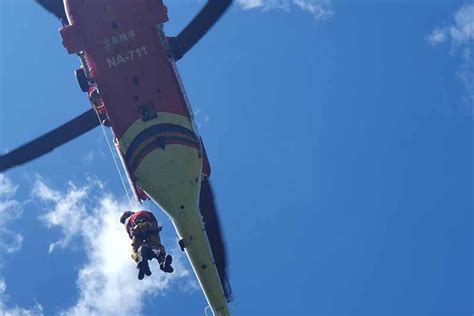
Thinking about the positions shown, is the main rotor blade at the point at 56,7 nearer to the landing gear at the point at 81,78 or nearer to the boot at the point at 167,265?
the landing gear at the point at 81,78

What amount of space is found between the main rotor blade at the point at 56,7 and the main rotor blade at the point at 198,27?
527cm

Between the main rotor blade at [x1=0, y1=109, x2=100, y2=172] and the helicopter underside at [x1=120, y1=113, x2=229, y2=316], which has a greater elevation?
the main rotor blade at [x1=0, y1=109, x2=100, y2=172]

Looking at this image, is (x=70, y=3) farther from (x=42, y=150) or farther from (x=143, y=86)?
(x=42, y=150)

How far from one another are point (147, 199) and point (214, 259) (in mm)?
4581

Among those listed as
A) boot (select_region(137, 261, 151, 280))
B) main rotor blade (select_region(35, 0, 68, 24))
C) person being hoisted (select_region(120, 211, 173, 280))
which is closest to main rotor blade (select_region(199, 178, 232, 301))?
person being hoisted (select_region(120, 211, 173, 280))

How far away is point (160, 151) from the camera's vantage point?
112ft

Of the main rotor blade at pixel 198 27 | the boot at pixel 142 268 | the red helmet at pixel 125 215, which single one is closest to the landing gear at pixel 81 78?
the main rotor blade at pixel 198 27

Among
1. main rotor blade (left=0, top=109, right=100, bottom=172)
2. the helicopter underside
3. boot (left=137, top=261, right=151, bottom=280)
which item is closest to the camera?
the helicopter underside

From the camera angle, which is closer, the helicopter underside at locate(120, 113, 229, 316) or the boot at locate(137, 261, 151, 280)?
the helicopter underside at locate(120, 113, 229, 316)

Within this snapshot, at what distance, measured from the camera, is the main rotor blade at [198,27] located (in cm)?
3453

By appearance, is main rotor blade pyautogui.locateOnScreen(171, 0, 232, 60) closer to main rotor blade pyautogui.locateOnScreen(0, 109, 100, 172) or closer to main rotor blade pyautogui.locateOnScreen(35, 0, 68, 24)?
main rotor blade pyautogui.locateOnScreen(35, 0, 68, 24)

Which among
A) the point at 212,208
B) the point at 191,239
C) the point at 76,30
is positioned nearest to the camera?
the point at 76,30

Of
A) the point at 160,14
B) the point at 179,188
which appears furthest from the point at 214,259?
the point at 160,14

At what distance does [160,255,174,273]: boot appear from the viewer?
3447cm
